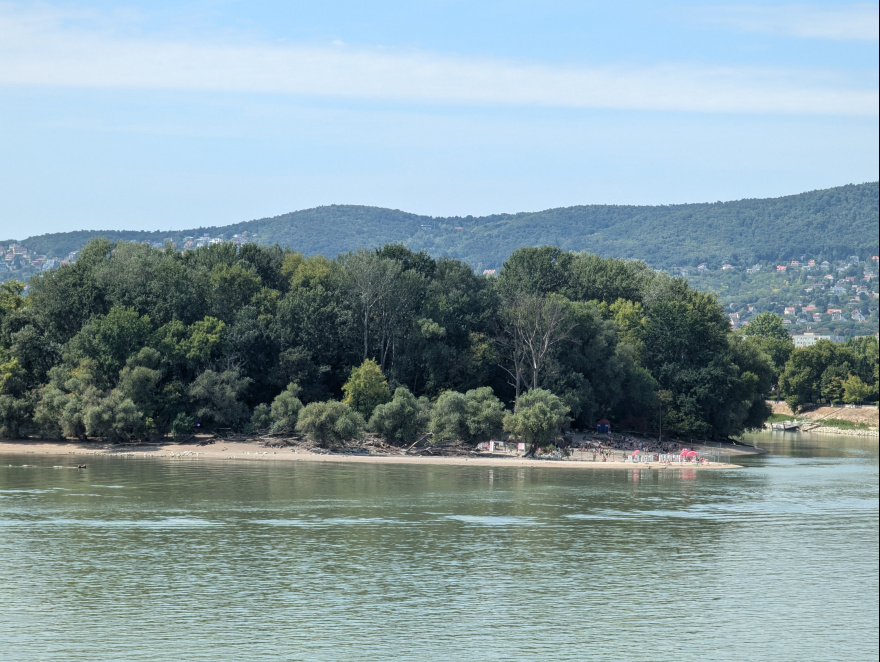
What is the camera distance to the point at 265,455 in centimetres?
8125

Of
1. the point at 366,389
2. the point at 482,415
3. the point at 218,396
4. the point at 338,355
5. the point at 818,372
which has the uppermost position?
the point at 338,355

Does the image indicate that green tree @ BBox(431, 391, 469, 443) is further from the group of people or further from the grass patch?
the grass patch

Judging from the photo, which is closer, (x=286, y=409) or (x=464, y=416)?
(x=464, y=416)

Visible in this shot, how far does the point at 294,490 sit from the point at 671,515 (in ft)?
72.2

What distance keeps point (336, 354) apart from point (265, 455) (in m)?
12.8

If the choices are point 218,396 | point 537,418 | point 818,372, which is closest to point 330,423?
point 218,396

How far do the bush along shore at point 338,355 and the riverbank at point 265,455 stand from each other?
1.50 m

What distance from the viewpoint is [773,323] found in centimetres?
18975

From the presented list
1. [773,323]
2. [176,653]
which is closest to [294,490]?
[176,653]

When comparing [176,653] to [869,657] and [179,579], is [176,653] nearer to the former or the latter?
[179,579]

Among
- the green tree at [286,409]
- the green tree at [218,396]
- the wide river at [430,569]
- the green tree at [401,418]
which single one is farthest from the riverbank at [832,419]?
the green tree at [218,396]

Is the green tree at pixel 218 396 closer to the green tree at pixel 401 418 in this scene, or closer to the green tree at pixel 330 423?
the green tree at pixel 330 423

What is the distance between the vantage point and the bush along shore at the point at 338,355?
83438 millimetres

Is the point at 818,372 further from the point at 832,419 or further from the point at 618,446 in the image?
the point at 618,446
